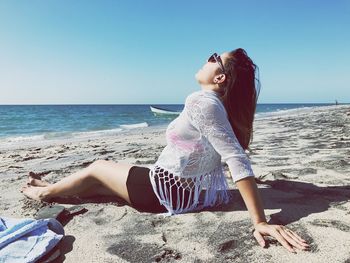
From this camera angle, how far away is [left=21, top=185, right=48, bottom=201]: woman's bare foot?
3346 millimetres

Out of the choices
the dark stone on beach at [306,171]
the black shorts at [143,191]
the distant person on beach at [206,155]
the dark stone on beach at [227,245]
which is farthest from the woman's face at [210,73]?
the dark stone on beach at [306,171]

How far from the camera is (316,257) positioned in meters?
1.89

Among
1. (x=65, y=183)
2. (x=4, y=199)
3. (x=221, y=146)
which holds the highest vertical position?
(x=221, y=146)

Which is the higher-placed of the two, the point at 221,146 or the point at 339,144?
the point at 221,146

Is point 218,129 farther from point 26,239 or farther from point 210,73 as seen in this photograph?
point 26,239

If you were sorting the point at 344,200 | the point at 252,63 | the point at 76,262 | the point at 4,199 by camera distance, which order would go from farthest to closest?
the point at 4,199 → the point at 344,200 → the point at 252,63 → the point at 76,262

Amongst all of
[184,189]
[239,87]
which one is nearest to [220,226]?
[184,189]

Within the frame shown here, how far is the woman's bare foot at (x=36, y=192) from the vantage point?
3.35 m

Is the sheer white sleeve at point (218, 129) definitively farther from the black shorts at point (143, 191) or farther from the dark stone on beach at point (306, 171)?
the dark stone on beach at point (306, 171)

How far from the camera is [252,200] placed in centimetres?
227

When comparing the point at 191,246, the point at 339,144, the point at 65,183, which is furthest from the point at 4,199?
the point at 339,144

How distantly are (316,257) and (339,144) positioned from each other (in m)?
4.41

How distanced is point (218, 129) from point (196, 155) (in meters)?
0.37

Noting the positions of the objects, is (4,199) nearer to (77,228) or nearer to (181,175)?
(77,228)
